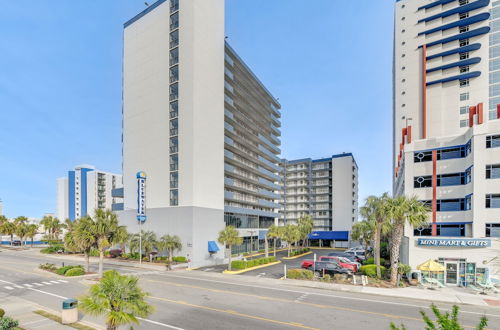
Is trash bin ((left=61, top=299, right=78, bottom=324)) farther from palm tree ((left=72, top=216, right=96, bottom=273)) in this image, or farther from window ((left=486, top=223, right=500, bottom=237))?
window ((left=486, top=223, right=500, bottom=237))

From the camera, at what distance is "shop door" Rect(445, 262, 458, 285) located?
28.0 metres

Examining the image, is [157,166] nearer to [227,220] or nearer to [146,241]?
[146,241]

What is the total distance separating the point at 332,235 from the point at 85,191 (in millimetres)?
109922

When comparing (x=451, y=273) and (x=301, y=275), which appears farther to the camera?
(x=301, y=275)

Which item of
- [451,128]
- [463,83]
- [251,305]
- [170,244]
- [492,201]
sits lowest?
[170,244]

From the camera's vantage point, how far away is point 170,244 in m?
40.3

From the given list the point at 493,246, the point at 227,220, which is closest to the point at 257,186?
the point at 227,220

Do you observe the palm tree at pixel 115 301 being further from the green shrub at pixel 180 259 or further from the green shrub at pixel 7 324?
the green shrub at pixel 180 259

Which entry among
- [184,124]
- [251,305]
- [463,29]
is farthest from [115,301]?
[463,29]

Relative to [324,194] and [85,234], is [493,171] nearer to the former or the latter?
[85,234]

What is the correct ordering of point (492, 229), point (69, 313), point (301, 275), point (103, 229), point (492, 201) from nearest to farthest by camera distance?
1. point (69, 313)
2. point (492, 229)
3. point (492, 201)
4. point (301, 275)
5. point (103, 229)

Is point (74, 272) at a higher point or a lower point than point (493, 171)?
lower

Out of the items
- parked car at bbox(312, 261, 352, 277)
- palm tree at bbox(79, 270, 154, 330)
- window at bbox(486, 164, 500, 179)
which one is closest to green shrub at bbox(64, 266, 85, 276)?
palm tree at bbox(79, 270, 154, 330)

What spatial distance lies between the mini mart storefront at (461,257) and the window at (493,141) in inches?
378
